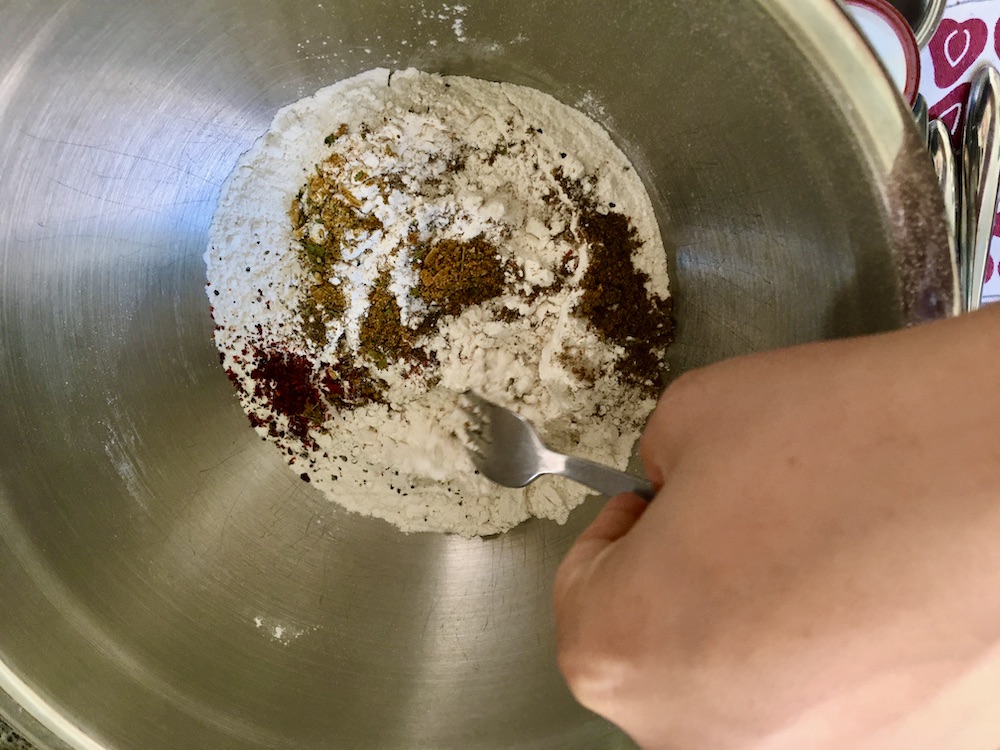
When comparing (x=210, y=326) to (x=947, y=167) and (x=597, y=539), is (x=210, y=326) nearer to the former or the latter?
(x=597, y=539)

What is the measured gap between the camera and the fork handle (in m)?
0.59

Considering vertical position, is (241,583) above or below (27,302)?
below

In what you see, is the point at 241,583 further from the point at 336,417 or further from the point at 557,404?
the point at 557,404

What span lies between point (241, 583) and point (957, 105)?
1211 millimetres

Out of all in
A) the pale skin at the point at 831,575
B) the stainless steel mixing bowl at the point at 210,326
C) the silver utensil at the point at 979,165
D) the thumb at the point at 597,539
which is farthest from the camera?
the silver utensil at the point at 979,165

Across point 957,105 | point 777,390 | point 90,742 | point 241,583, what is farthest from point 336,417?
point 957,105

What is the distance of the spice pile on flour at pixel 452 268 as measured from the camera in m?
0.84

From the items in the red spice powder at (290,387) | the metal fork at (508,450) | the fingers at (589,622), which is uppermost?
the red spice powder at (290,387)

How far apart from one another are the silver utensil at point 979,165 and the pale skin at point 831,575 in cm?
56

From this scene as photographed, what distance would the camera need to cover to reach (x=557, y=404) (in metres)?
0.85

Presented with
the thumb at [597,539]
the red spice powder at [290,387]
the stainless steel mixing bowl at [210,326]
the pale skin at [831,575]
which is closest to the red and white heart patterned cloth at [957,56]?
the stainless steel mixing bowl at [210,326]

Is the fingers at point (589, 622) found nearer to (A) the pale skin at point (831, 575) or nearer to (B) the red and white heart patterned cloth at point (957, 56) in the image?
(A) the pale skin at point (831, 575)

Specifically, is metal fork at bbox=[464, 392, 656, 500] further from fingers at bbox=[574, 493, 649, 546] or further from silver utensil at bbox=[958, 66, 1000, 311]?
silver utensil at bbox=[958, 66, 1000, 311]

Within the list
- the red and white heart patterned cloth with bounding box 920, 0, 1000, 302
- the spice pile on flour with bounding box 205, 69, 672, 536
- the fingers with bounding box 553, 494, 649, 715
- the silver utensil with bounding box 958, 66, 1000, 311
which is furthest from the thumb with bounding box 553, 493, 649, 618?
the red and white heart patterned cloth with bounding box 920, 0, 1000, 302
